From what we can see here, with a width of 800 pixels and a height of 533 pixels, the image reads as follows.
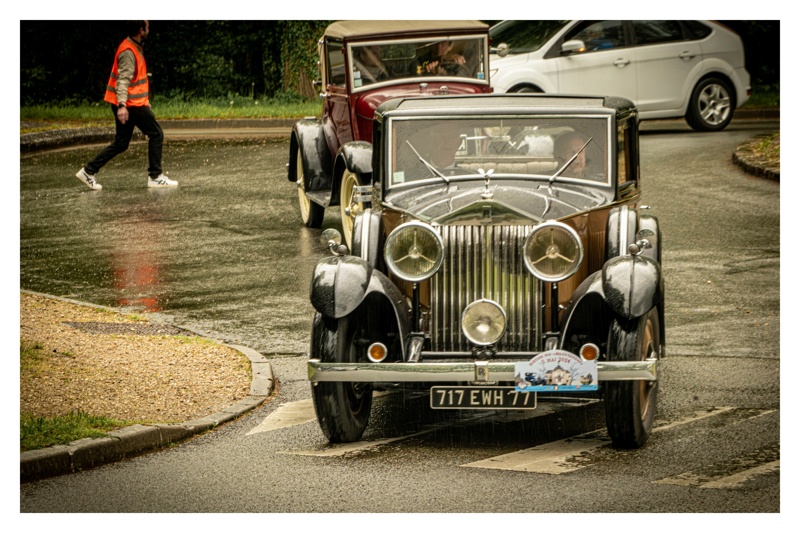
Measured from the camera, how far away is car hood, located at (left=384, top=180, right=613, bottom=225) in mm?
6918

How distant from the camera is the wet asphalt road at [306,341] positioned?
19.9 ft

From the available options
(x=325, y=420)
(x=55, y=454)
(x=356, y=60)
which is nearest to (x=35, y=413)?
(x=55, y=454)

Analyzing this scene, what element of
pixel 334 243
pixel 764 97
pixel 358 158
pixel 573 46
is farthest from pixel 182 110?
pixel 334 243

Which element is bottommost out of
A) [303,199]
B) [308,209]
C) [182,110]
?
[308,209]

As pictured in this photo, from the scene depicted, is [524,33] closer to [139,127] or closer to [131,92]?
[139,127]

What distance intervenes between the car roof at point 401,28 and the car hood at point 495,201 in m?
5.86

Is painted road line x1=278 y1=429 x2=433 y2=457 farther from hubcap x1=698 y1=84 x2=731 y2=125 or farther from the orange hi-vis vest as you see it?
hubcap x1=698 y1=84 x2=731 y2=125

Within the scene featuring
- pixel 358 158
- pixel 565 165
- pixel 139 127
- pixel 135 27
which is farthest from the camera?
pixel 139 127

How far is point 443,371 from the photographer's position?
21.2 feet

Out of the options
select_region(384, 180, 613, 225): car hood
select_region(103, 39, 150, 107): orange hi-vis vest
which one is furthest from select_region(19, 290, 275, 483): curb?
select_region(103, 39, 150, 107): orange hi-vis vest

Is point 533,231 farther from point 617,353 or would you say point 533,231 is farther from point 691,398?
point 691,398

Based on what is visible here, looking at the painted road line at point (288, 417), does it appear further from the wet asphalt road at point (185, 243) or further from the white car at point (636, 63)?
the white car at point (636, 63)

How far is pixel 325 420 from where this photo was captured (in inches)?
268

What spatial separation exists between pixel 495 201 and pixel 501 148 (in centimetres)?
102
